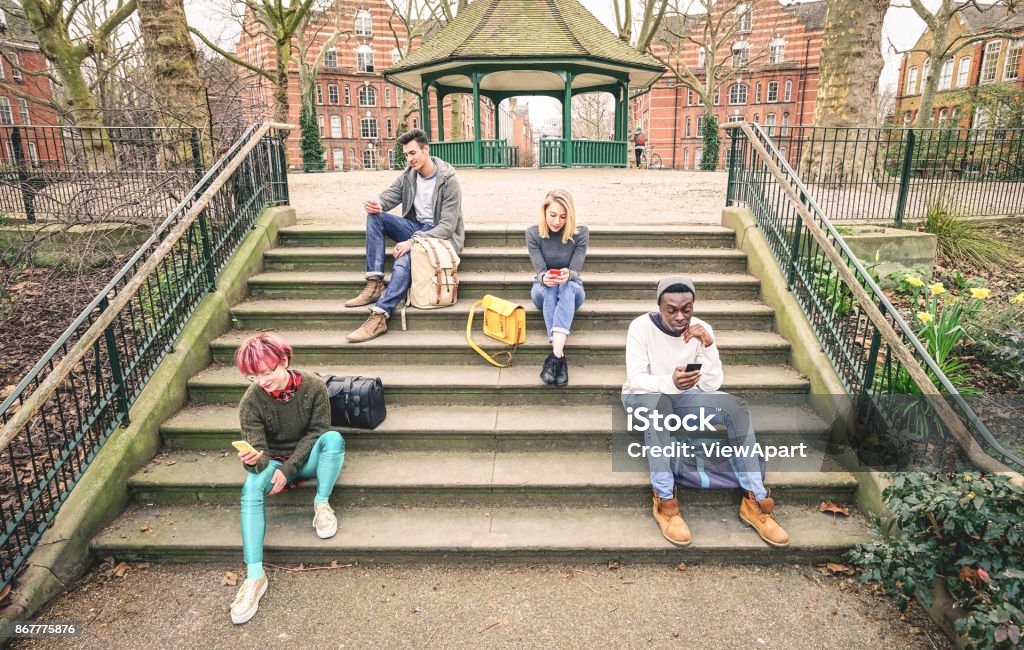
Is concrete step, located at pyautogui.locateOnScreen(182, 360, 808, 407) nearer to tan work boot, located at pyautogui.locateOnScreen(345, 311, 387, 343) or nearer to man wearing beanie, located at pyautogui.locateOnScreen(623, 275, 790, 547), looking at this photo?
tan work boot, located at pyautogui.locateOnScreen(345, 311, 387, 343)

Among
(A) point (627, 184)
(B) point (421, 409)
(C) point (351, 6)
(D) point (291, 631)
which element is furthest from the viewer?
(C) point (351, 6)

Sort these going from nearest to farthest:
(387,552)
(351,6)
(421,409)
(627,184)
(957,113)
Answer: (387,552), (421,409), (627,184), (957,113), (351,6)

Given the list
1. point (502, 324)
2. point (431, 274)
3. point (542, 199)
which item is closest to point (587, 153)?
point (542, 199)

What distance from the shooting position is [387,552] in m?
3.26

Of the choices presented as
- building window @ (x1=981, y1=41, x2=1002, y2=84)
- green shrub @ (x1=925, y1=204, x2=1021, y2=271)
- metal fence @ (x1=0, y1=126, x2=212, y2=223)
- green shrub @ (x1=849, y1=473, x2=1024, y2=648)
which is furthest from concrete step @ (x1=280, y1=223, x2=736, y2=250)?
building window @ (x1=981, y1=41, x2=1002, y2=84)

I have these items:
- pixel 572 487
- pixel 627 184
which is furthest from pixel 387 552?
pixel 627 184

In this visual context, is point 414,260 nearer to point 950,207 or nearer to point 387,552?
point 387,552

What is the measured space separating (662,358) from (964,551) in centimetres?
165

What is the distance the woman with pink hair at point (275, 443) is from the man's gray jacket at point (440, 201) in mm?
2076

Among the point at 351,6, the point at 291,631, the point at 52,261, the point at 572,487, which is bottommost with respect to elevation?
the point at 291,631

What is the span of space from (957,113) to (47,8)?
38.2 metres

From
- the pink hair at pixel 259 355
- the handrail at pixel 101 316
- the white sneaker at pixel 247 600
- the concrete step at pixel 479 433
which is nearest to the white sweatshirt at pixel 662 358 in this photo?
the concrete step at pixel 479 433

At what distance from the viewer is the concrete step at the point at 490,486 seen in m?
3.58

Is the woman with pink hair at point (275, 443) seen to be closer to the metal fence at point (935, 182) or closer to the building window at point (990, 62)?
the metal fence at point (935, 182)
